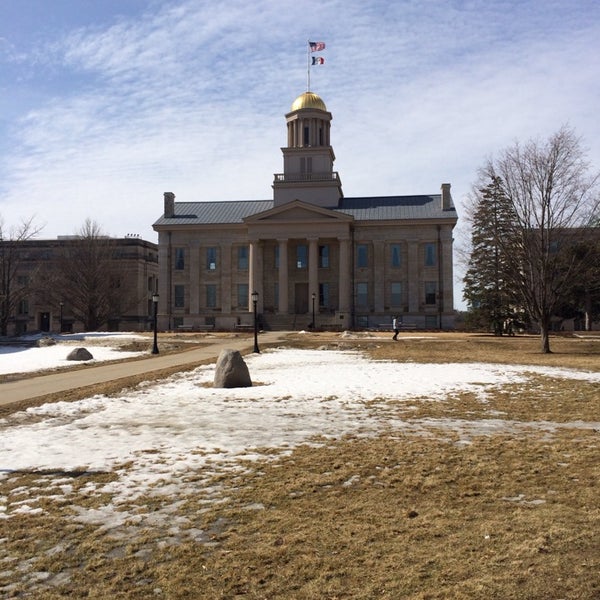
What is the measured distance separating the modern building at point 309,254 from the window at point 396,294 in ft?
0.36

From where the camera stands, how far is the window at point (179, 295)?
70.6m

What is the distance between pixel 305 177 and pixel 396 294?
54.6 feet

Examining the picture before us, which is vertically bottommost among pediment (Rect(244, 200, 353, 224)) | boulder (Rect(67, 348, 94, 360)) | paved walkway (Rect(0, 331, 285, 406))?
paved walkway (Rect(0, 331, 285, 406))

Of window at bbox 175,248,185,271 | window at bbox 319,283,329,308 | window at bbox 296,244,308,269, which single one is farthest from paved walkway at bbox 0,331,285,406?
window at bbox 175,248,185,271

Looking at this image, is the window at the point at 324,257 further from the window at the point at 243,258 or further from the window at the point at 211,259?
the window at the point at 211,259

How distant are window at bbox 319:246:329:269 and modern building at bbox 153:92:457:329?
11 centimetres

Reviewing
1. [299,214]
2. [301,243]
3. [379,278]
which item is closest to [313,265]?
[301,243]

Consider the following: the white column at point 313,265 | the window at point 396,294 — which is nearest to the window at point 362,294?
the window at point 396,294

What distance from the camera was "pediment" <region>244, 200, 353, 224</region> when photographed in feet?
209

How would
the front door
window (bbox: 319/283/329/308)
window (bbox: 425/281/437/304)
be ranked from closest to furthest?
1. window (bbox: 425/281/437/304)
2. window (bbox: 319/283/329/308)
3. the front door

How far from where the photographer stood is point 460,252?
41500 millimetres

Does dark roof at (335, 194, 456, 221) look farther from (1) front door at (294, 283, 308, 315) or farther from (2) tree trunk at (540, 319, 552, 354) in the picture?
(2) tree trunk at (540, 319, 552, 354)

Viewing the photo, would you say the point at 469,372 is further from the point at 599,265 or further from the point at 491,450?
the point at 599,265

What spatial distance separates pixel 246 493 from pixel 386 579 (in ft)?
8.02
